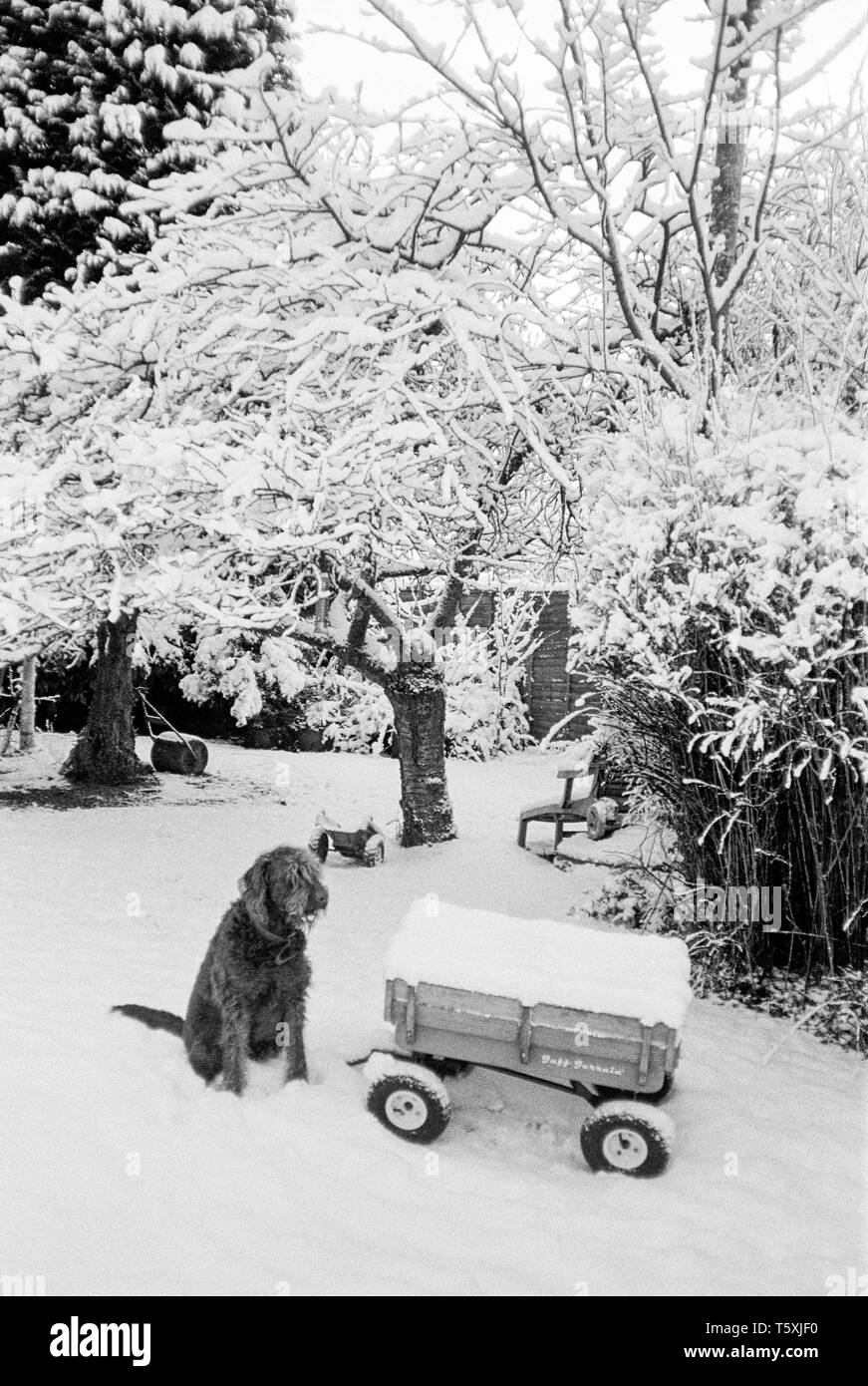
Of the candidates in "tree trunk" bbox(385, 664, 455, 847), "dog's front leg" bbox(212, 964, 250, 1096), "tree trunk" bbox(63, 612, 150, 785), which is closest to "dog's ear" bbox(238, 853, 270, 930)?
"dog's front leg" bbox(212, 964, 250, 1096)

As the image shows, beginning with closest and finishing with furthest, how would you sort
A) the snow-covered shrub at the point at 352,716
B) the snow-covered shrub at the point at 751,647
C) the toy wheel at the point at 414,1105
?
the toy wheel at the point at 414,1105
the snow-covered shrub at the point at 751,647
the snow-covered shrub at the point at 352,716

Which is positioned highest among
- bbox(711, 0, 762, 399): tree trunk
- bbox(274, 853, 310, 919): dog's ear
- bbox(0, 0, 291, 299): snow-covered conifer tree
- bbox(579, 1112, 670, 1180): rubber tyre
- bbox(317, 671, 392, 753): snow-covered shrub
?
bbox(0, 0, 291, 299): snow-covered conifer tree

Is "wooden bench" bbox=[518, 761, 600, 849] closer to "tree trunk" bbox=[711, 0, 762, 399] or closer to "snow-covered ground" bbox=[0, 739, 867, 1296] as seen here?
"snow-covered ground" bbox=[0, 739, 867, 1296]

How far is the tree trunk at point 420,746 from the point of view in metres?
9.01

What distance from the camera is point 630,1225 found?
8.63ft

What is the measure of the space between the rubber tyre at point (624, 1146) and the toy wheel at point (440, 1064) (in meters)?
0.55

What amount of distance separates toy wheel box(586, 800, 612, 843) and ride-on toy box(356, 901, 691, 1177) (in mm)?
5360

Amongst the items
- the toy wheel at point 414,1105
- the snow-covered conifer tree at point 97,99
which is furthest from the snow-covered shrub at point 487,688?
the toy wheel at point 414,1105

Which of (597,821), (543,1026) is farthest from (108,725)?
(543,1026)

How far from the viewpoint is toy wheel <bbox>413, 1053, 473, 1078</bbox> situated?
3188mm

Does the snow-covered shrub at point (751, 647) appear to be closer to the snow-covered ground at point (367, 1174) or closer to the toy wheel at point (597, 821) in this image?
the snow-covered ground at point (367, 1174)
